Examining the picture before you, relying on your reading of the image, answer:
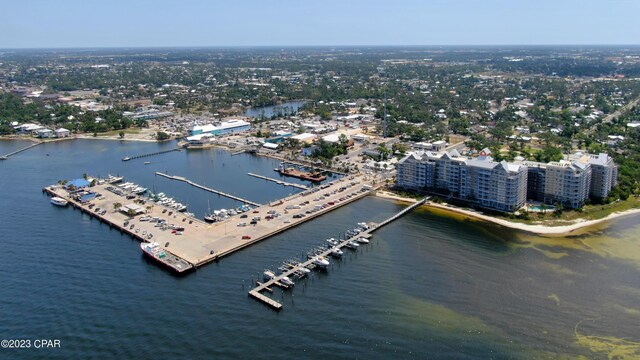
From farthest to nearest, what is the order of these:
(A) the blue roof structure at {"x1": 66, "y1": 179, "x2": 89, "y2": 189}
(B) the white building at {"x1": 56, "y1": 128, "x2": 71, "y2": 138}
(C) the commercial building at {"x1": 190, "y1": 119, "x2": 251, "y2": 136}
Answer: (B) the white building at {"x1": 56, "y1": 128, "x2": 71, "y2": 138}
(C) the commercial building at {"x1": 190, "y1": 119, "x2": 251, "y2": 136}
(A) the blue roof structure at {"x1": 66, "y1": 179, "x2": 89, "y2": 189}

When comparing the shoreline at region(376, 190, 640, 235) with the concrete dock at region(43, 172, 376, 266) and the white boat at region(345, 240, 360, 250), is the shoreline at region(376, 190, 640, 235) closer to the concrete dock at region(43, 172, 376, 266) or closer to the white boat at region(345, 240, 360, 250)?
the concrete dock at region(43, 172, 376, 266)

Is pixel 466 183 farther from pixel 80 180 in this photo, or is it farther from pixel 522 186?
pixel 80 180

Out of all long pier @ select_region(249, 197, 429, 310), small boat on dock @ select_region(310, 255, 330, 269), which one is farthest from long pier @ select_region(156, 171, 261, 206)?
small boat on dock @ select_region(310, 255, 330, 269)

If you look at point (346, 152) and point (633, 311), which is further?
point (346, 152)

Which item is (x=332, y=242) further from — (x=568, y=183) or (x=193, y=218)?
(x=568, y=183)

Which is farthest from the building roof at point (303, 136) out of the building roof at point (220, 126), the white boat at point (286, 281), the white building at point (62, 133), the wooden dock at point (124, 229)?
the white boat at point (286, 281)

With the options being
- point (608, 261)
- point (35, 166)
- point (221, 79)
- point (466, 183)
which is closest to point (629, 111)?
point (466, 183)
